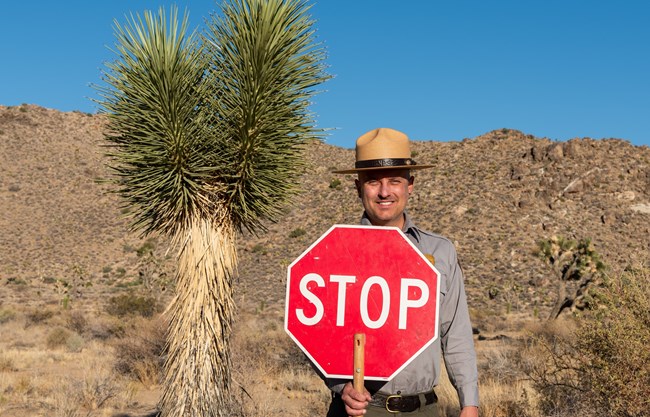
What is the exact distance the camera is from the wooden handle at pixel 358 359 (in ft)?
8.24

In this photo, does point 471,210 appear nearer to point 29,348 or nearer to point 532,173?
point 532,173

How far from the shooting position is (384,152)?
3.10 m

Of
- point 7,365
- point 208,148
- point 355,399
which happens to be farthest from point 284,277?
point 355,399

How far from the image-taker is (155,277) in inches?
1330

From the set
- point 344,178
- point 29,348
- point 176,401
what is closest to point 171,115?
point 176,401

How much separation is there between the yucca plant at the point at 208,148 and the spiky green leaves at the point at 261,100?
0.5 inches

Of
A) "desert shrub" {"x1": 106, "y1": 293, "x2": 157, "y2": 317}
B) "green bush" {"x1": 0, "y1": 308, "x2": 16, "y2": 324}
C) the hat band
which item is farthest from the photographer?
"desert shrub" {"x1": 106, "y1": 293, "x2": 157, "y2": 317}

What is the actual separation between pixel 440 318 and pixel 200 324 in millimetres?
4470

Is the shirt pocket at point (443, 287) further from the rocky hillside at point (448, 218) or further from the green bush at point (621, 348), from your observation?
the rocky hillside at point (448, 218)

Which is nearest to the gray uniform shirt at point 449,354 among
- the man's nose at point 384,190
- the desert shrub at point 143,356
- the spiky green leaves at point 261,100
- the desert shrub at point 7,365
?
the man's nose at point 384,190

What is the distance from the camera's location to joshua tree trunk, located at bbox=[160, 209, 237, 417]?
710 centimetres

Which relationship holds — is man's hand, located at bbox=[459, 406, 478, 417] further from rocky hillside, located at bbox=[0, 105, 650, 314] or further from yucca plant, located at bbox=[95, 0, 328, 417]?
rocky hillside, located at bbox=[0, 105, 650, 314]

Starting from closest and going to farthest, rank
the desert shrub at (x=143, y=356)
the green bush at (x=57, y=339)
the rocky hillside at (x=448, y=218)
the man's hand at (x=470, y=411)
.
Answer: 1. the man's hand at (x=470, y=411)
2. the desert shrub at (x=143, y=356)
3. the green bush at (x=57, y=339)
4. the rocky hillside at (x=448, y=218)

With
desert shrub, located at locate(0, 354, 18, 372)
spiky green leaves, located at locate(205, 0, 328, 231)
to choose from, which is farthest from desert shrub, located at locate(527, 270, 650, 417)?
desert shrub, located at locate(0, 354, 18, 372)
